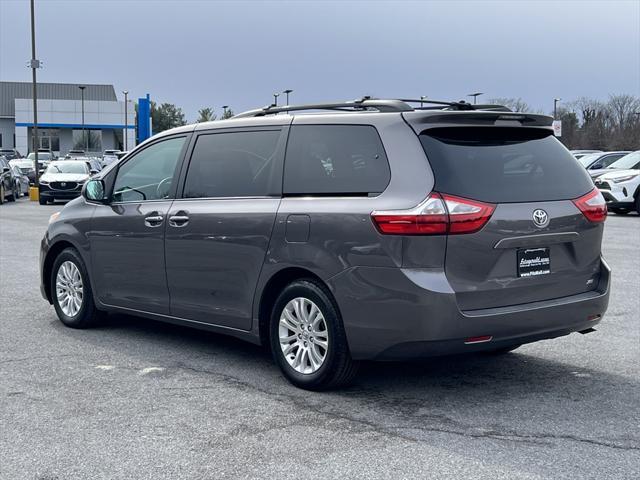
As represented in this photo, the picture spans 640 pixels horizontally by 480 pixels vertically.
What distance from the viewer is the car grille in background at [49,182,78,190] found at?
30.8 metres

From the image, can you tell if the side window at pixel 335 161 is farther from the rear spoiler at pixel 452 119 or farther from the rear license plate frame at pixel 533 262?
the rear license plate frame at pixel 533 262

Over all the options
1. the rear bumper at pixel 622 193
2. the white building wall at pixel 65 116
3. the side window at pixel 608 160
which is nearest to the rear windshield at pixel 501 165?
the rear bumper at pixel 622 193

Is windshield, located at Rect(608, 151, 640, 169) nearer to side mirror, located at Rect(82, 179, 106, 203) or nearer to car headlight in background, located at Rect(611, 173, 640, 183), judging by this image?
car headlight in background, located at Rect(611, 173, 640, 183)

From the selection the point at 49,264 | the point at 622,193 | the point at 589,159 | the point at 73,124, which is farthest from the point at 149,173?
the point at 73,124

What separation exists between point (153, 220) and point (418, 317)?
267cm

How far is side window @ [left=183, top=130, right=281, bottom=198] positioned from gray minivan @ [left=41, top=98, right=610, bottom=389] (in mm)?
12

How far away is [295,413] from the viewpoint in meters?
5.32

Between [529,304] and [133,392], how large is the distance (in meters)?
2.58

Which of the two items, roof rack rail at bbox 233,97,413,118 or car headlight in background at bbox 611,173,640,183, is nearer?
roof rack rail at bbox 233,97,413,118

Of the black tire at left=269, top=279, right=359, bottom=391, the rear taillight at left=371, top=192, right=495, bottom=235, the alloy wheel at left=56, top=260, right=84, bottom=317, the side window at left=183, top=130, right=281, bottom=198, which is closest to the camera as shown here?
the rear taillight at left=371, top=192, right=495, bottom=235

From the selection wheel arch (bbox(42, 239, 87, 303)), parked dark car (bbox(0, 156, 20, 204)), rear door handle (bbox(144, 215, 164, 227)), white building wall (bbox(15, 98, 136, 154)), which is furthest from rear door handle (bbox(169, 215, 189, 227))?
white building wall (bbox(15, 98, 136, 154))

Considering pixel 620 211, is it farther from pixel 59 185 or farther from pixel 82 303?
pixel 82 303

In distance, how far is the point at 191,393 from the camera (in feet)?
18.9

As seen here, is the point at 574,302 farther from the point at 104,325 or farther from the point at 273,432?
the point at 104,325
